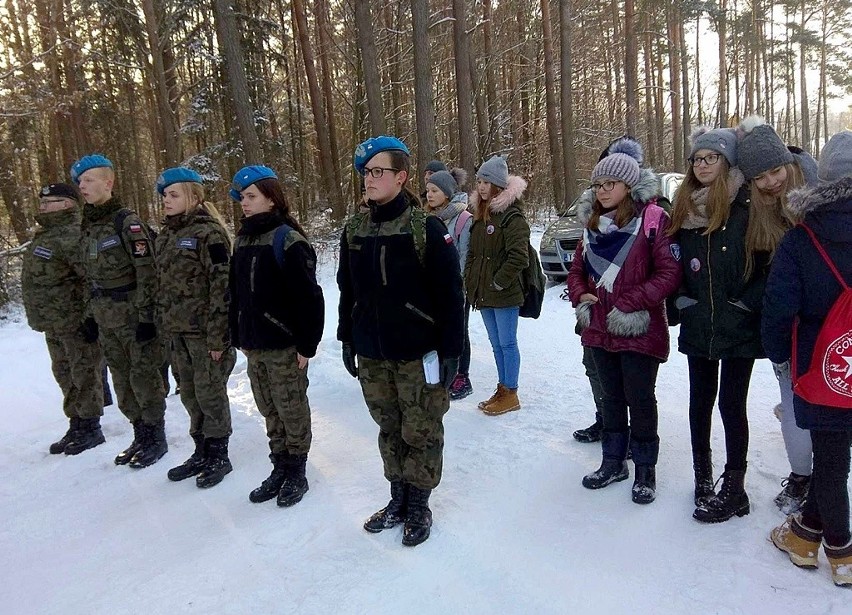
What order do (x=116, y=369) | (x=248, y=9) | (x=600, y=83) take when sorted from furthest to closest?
(x=600, y=83), (x=248, y=9), (x=116, y=369)

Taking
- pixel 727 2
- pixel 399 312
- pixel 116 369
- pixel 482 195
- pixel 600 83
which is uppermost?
pixel 727 2

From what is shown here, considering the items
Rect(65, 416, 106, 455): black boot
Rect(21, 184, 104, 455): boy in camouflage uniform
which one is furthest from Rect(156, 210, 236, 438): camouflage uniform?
Rect(65, 416, 106, 455): black boot

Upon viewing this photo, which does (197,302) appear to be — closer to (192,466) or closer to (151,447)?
(192,466)

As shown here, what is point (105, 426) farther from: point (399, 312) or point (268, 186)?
point (399, 312)

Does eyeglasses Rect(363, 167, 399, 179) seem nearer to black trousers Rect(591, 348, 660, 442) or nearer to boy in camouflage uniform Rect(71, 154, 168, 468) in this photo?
black trousers Rect(591, 348, 660, 442)

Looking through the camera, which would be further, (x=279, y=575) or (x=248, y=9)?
(x=248, y=9)

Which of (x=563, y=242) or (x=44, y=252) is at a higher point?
(x=44, y=252)

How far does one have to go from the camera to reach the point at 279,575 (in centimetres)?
284

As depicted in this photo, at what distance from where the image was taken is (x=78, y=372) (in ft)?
15.4

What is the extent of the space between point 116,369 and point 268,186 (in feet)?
6.85

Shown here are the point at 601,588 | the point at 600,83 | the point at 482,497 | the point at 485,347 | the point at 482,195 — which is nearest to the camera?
the point at 601,588

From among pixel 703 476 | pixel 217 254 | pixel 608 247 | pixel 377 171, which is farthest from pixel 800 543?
pixel 217 254

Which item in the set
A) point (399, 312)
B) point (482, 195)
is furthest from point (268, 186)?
point (482, 195)

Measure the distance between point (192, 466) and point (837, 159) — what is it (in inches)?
169
